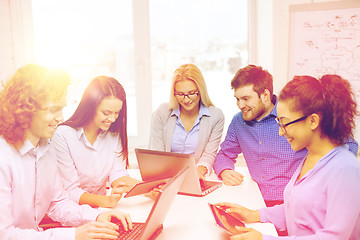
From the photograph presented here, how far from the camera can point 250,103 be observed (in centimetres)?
199

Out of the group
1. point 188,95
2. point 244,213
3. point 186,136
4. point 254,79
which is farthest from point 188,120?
point 244,213

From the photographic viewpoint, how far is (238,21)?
331 centimetres

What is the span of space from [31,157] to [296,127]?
104 centimetres

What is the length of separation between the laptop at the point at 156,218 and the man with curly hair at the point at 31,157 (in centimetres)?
4

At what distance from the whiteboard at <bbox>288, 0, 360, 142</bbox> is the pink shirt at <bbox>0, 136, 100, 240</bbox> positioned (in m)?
2.33

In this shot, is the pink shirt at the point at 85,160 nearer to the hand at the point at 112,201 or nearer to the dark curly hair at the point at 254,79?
the hand at the point at 112,201

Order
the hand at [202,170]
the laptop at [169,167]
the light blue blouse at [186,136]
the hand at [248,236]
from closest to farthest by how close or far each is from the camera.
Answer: the hand at [248,236]
the laptop at [169,167]
the hand at [202,170]
the light blue blouse at [186,136]

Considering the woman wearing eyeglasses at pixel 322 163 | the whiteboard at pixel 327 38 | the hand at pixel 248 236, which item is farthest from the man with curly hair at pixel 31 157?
the whiteboard at pixel 327 38

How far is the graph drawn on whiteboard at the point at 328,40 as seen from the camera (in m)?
2.92

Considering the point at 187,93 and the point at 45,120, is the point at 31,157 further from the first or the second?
the point at 187,93

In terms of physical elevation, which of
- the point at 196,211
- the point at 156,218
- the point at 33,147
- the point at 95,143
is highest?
the point at 33,147

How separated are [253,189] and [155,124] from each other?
2.89ft

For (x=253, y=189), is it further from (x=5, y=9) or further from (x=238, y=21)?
(x=5, y=9)

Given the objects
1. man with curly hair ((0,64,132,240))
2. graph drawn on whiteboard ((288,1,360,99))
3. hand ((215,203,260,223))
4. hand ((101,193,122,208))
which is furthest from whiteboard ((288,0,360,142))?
man with curly hair ((0,64,132,240))
